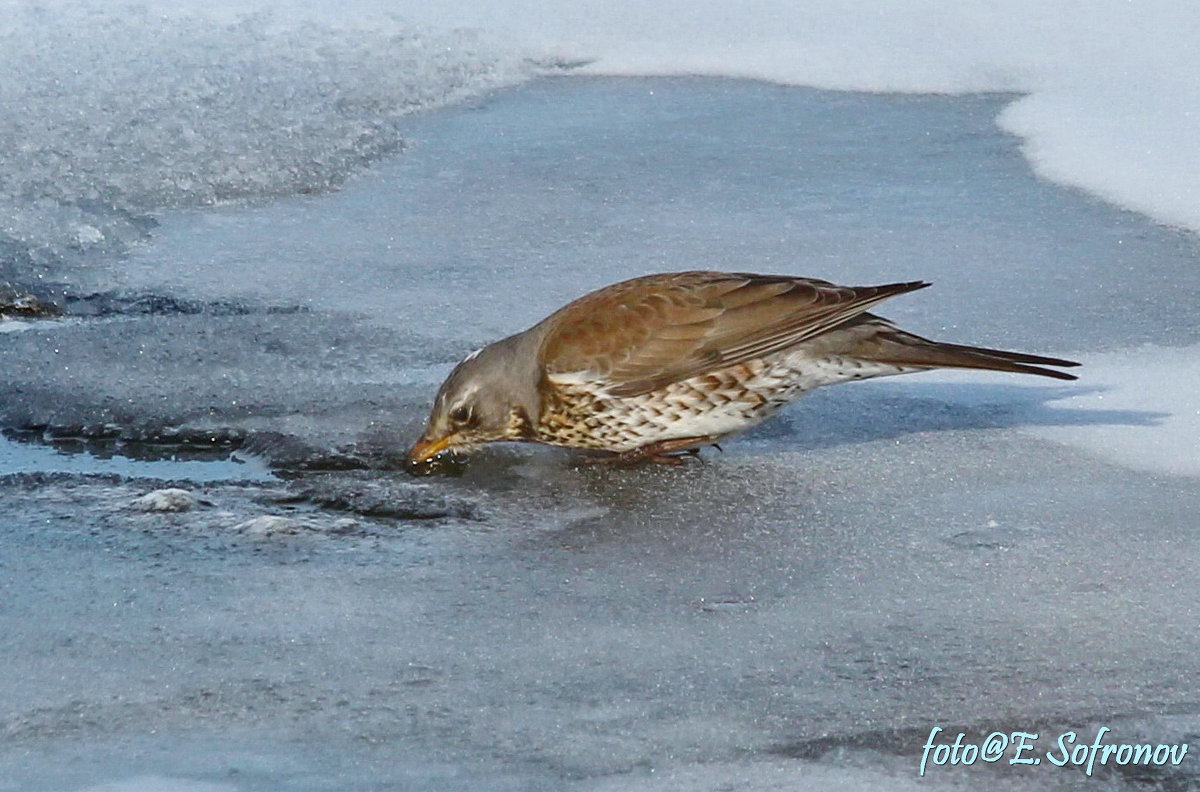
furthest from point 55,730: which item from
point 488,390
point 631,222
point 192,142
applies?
point 192,142

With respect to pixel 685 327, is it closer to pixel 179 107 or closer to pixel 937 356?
pixel 937 356

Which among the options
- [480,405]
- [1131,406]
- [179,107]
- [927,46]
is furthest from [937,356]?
[927,46]

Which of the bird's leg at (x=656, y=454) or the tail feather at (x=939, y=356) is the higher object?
the tail feather at (x=939, y=356)

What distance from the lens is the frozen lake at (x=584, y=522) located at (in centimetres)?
300

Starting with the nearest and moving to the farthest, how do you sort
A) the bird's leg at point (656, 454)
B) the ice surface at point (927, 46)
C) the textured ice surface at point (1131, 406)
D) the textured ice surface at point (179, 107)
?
1. the textured ice surface at point (1131, 406)
2. the bird's leg at point (656, 454)
3. the textured ice surface at point (179, 107)
4. the ice surface at point (927, 46)

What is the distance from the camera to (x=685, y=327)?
4.53 metres

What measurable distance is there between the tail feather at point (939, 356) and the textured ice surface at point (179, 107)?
2.82 meters

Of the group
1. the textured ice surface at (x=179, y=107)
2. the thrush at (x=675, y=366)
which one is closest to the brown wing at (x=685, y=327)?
the thrush at (x=675, y=366)

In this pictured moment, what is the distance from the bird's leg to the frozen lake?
102mm

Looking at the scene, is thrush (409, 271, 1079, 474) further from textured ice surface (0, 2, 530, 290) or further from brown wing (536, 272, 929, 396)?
textured ice surface (0, 2, 530, 290)

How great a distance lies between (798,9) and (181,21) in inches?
119

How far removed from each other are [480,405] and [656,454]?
1.72 feet

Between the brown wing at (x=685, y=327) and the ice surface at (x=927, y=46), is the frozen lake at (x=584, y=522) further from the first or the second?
the ice surface at (x=927, y=46)

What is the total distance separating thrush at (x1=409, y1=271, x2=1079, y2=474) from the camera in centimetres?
443
